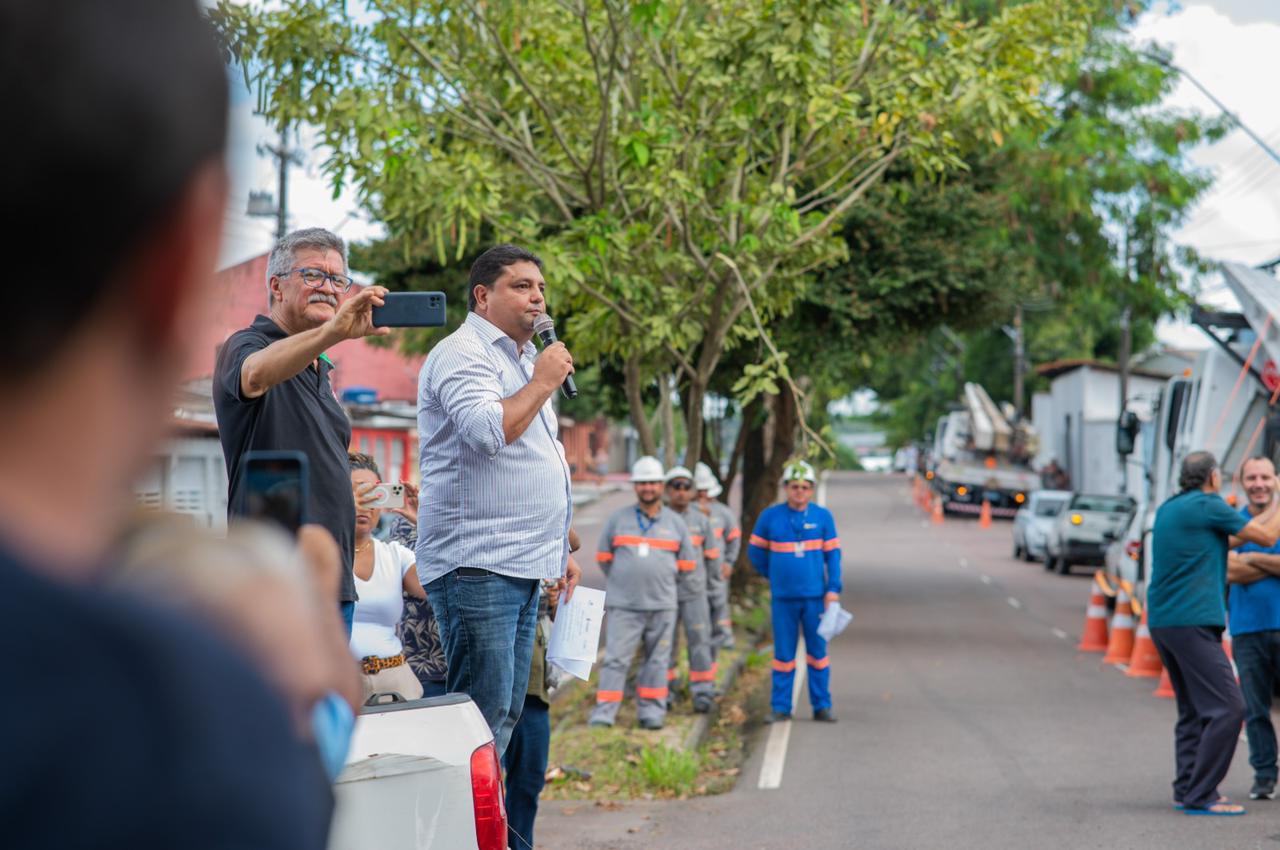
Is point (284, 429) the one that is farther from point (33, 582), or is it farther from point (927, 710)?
point (927, 710)

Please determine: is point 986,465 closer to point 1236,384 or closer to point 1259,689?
point 1236,384

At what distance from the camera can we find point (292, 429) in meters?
3.82

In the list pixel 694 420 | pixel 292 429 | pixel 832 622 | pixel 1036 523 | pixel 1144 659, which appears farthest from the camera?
pixel 1036 523

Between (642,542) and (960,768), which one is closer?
(960,768)

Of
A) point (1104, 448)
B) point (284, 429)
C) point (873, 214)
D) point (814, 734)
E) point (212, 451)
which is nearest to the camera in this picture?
point (212, 451)

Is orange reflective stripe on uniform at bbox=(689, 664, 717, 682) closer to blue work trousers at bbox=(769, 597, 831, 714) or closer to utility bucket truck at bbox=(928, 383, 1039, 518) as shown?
blue work trousers at bbox=(769, 597, 831, 714)

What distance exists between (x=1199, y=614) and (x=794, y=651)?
458cm

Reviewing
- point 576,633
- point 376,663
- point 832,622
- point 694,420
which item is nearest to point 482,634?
point 376,663

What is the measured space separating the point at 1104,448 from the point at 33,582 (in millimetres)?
51534

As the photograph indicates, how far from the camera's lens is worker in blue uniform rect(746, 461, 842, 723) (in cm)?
1289

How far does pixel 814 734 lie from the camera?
38.8 ft

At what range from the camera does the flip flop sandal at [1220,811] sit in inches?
336

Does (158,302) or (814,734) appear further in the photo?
(814,734)

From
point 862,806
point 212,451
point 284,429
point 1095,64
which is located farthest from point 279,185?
point 212,451
